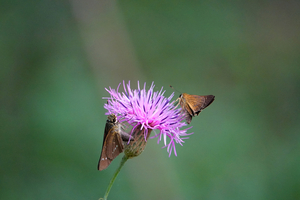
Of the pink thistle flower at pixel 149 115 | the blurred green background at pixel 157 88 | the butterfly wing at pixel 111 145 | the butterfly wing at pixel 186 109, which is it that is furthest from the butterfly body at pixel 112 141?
the blurred green background at pixel 157 88

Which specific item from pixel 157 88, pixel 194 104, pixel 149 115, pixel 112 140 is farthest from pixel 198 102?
pixel 157 88

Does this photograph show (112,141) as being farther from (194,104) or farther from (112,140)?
(194,104)

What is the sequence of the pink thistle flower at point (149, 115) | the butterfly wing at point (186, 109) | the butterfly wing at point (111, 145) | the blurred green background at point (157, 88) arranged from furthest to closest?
the blurred green background at point (157, 88) → the butterfly wing at point (186, 109) → the pink thistle flower at point (149, 115) → the butterfly wing at point (111, 145)

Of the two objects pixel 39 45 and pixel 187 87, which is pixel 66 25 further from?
pixel 187 87

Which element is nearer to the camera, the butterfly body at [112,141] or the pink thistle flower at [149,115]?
the butterfly body at [112,141]

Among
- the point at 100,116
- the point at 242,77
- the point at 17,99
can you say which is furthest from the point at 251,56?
the point at 17,99

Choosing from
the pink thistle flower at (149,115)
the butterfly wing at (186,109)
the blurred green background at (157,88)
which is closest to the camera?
the pink thistle flower at (149,115)

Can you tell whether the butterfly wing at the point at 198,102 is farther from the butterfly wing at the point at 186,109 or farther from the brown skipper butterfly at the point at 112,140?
the brown skipper butterfly at the point at 112,140
